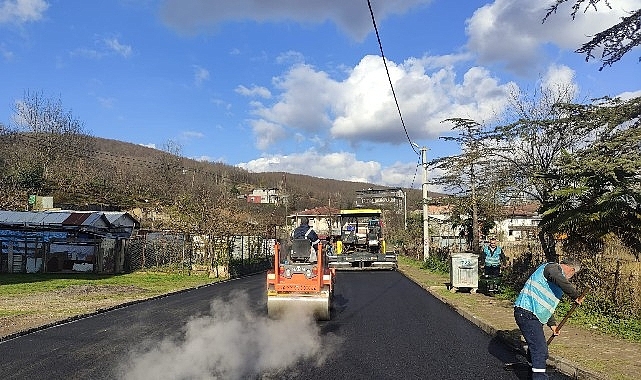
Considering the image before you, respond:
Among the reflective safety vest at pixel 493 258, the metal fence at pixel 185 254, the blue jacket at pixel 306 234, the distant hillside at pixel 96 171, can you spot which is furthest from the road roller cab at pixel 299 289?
the distant hillside at pixel 96 171

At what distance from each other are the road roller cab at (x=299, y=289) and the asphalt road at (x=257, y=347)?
0.96 feet

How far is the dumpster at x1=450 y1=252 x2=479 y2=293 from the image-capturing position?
53.1 feet

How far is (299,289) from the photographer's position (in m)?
11.3

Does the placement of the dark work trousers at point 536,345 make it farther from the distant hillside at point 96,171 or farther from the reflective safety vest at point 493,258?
the distant hillside at point 96,171

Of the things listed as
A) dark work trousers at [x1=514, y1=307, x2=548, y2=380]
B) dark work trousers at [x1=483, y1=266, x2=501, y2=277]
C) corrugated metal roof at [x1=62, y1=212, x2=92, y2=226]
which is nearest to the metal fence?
corrugated metal roof at [x1=62, y1=212, x2=92, y2=226]

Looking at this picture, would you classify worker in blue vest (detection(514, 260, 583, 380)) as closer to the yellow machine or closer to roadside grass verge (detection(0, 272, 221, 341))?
roadside grass verge (detection(0, 272, 221, 341))

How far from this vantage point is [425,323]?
36.9 feet

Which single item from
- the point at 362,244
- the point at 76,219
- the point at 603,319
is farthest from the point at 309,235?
the point at 76,219

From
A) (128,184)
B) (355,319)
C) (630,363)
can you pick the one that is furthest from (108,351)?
(128,184)

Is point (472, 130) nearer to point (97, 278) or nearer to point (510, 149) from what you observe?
point (510, 149)

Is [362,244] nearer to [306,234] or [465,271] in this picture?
[465,271]

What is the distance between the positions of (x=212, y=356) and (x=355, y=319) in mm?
4562

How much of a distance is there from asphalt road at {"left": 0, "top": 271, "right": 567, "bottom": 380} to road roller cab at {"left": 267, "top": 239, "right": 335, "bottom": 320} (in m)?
0.29

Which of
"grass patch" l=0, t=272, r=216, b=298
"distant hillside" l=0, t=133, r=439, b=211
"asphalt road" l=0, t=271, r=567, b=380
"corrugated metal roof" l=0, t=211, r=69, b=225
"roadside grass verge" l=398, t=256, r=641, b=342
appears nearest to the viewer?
"asphalt road" l=0, t=271, r=567, b=380
